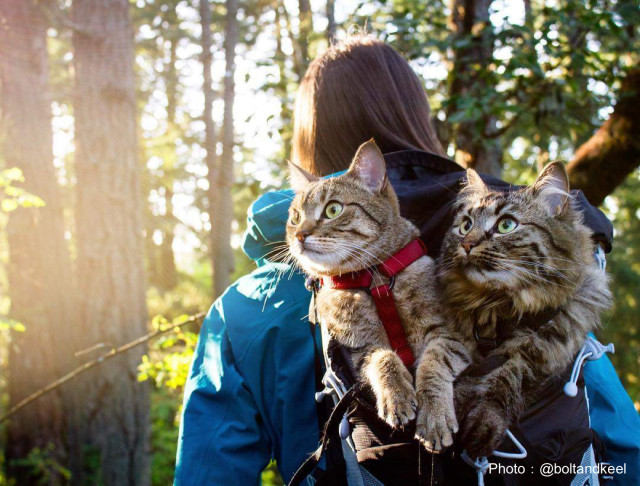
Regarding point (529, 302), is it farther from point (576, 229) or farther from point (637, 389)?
point (637, 389)

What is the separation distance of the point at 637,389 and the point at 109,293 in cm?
1142

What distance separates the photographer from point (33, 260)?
6.29 meters

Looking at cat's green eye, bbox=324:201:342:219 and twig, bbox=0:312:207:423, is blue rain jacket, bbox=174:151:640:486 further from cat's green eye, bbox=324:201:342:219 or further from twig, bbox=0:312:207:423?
twig, bbox=0:312:207:423

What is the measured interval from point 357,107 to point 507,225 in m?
0.86

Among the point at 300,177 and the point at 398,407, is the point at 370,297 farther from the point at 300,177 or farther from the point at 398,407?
the point at 300,177

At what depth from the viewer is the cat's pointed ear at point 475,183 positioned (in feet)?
6.71

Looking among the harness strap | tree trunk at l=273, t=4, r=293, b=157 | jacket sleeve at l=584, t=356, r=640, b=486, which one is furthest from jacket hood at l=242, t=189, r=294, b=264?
tree trunk at l=273, t=4, r=293, b=157

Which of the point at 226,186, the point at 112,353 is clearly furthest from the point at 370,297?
the point at 226,186

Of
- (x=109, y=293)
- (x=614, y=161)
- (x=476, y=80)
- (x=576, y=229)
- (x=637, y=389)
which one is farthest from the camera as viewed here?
(x=637, y=389)

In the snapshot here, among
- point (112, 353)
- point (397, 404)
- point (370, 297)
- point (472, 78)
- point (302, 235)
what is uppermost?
point (472, 78)

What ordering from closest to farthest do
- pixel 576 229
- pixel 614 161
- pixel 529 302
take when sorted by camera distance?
pixel 529 302 → pixel 576 229 → pixel 614 161

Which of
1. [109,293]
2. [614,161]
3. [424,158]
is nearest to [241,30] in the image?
[109,293]

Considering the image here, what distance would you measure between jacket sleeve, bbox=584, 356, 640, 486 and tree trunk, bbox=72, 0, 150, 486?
4515mm

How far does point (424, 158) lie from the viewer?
2.09 metres
